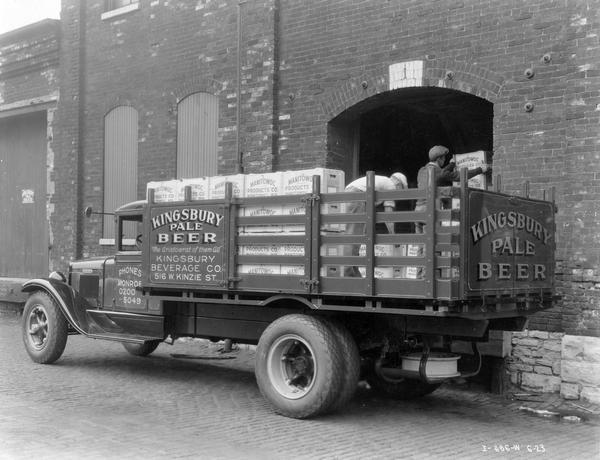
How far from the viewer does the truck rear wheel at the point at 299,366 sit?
627cm

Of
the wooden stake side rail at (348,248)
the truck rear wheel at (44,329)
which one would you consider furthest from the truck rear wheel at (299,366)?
the truck rear wheel at (44,329)

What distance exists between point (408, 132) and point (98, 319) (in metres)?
6.16

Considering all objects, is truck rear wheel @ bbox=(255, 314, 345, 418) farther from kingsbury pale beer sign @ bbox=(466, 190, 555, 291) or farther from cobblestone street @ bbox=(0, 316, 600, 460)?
kingsbury pale beer sign @ bbox=(466, 190, 555, 291)

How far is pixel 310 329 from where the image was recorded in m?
6.43

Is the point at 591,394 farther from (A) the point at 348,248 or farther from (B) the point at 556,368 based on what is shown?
(A) the point at 348,248

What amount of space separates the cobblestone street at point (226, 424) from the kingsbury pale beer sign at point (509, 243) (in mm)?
1301

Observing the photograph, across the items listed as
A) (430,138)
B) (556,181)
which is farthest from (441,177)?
(430,138)

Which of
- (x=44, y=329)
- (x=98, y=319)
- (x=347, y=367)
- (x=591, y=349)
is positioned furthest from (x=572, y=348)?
(x=44, y=329)

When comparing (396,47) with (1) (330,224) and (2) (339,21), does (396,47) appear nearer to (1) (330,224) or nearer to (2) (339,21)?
(2) (339,21)

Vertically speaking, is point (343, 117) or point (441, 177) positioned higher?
point (343, 117)

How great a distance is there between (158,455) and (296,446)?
1066mm

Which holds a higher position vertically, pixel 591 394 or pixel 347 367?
pixel 347 367

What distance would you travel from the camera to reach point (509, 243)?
6.52 meters

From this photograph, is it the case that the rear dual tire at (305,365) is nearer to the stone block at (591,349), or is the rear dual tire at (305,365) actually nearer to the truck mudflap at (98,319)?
the truck mudflap at (98,319)
